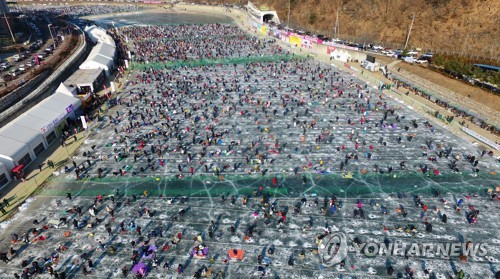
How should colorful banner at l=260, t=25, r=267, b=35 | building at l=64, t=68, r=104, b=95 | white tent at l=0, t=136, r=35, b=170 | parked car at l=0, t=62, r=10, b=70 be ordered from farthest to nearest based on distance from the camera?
colorful banner at l=260, t=25, r=267, b=35
parked car at l=0, t=62, r=10, b=70
building at l=64, t=68, r=104, b=95
white tent at l=0, t=136, r=35, b=170

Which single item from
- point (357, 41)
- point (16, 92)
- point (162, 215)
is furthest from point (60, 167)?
point (357, 41)

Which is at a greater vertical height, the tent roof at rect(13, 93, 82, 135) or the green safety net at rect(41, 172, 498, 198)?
the tent roof at rect(13, 93, 82, 135)

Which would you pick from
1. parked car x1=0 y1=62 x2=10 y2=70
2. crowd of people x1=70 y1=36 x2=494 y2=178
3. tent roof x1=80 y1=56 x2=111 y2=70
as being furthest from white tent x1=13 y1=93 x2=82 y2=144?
parked car x1=0 y1=62 x2=10 y2=70

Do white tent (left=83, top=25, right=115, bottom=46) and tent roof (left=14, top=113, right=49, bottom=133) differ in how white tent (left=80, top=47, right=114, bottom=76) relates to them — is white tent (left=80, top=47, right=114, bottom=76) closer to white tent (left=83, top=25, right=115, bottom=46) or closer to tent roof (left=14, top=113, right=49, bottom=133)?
white tent (left=83, top=25, right=115, bottom=46)

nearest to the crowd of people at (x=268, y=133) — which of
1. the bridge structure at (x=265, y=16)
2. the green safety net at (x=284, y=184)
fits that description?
the green safety net at (x=284, y=184)

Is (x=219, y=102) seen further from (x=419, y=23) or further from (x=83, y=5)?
(x=83, y=5)

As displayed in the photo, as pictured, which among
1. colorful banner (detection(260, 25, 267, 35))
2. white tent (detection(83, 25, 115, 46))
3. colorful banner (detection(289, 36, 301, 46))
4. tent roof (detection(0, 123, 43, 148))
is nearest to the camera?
tent roof (detection(0, 123, 43, 148))

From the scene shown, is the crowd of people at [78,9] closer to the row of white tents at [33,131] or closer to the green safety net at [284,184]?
the row of white tents at [33,131]

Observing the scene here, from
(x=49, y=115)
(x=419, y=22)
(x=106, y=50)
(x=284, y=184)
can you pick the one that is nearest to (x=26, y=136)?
(x=49, y=115)
